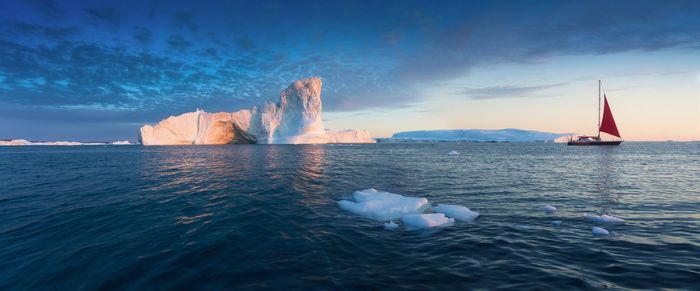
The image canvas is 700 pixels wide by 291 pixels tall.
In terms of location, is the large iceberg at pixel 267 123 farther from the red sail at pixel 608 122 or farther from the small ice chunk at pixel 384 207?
the small ice chunk at pixel 384 207

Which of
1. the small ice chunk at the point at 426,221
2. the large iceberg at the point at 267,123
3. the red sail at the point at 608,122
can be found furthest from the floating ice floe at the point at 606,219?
the large iceberg at the point at 267,123

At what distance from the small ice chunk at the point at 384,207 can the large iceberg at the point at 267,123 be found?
75.2 m

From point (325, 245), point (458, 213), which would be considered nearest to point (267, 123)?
point (458, 213)

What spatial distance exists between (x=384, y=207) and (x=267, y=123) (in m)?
83.9

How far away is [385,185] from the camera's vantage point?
622 inches

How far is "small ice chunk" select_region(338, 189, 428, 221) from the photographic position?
9078 mm

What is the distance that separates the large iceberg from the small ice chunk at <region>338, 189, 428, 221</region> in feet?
247

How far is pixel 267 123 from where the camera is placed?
8894cm

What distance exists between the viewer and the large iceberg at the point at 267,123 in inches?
3342

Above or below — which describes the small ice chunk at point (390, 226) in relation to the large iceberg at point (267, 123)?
below

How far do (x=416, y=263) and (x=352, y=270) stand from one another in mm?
1219

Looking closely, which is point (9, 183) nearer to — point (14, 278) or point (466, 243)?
point (14, 278)

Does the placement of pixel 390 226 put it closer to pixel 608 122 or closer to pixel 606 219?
pixel 606 219

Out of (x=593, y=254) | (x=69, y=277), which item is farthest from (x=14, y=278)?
(x=593, y=254)
